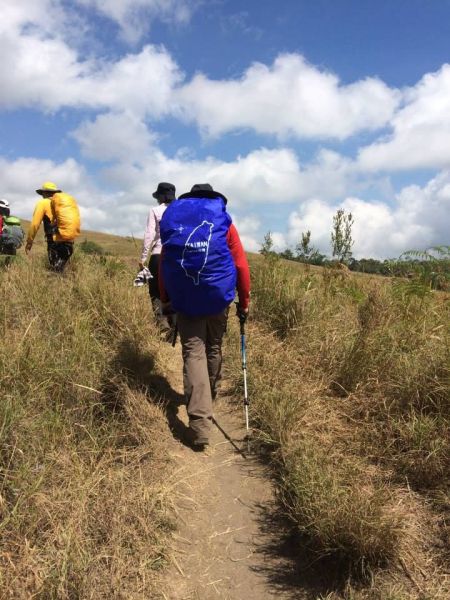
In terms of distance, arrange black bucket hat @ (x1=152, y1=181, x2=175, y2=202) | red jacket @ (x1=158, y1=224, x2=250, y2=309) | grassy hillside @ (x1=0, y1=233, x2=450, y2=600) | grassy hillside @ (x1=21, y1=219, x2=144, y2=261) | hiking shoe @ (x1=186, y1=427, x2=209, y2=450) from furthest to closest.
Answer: grassy hillside @ (x1=21, y1=219, x2=144, y2=261) → black bucket hat @ (x1=152, y1=181, x2=175, y2=202) → red jacket @ (x1=158, y1=224, x2=250, y2=309) → hiking shoe @ (x1=186, y1=427, x2=209, y2=450) → grassy hillside @ (x1=0, y1=233, x2=450, y2=600)

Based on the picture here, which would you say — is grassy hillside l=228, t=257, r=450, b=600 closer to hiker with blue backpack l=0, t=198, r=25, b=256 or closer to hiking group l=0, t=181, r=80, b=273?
hiking group l=0, t=181, r=80, b=273

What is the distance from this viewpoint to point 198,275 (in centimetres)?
388

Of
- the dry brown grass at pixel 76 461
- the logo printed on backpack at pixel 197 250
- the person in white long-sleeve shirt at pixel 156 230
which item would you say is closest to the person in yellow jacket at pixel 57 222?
the person in white long-sleeve shirt at pixel 156 230

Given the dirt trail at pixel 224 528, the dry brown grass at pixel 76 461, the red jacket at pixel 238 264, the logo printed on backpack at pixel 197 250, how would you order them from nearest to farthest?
the dry brown grass at pixel 76 461
the dirt trail at pixel 224 528
the logo printed on backpack at pixel 197 250
the red jacket at pixel 238 264

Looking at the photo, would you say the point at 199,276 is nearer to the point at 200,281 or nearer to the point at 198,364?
the point at 200,281

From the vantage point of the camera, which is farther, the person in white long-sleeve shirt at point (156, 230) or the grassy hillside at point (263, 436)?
the person in white long-sleeve shirt at point (156, 230)

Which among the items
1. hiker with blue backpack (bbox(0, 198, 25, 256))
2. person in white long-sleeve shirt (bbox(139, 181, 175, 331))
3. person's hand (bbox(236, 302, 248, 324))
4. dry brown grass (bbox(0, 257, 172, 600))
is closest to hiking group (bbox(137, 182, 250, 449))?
person's hand (bbox(236, 302, 248, 324))

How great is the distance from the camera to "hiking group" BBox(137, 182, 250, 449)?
386cm

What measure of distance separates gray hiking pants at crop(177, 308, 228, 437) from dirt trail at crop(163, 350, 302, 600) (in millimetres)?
328

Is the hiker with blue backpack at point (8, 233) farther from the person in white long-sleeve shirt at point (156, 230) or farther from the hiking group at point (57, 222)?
the person in white long-sleeve shirt at point (156, 230)

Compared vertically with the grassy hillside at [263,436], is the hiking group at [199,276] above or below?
above

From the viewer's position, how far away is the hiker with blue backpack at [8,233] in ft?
29.6

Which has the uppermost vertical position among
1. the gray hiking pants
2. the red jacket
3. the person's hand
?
the red jacket

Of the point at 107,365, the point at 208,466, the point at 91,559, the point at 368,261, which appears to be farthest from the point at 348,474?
the point at 368,261
